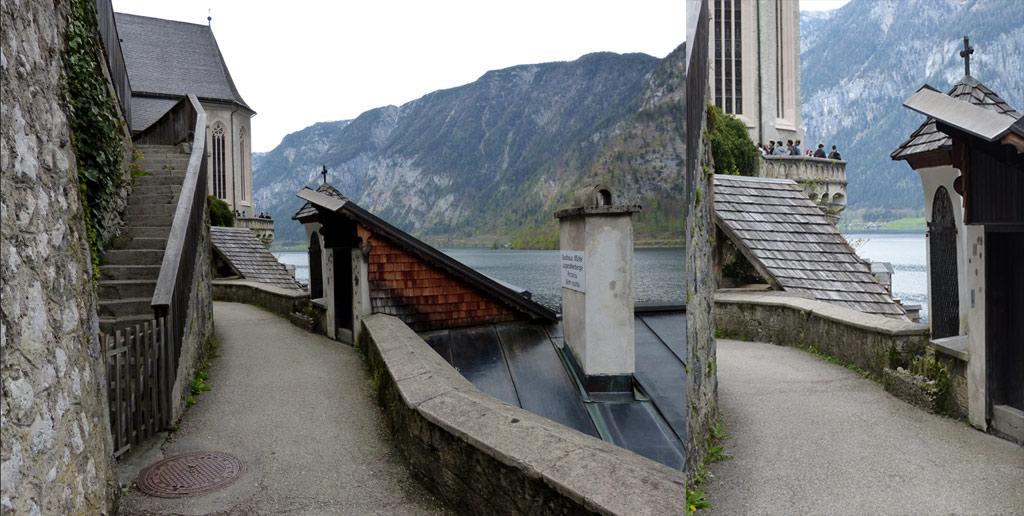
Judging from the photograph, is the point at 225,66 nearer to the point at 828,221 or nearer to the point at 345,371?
the point at 345,371

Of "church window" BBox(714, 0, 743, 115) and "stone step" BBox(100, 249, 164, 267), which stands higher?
"church window" BBox(714, 0, 743, 115)

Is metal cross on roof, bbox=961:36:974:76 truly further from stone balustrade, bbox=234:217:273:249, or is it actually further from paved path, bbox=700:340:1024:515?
stone balustrade, bbox=234:217:273:249

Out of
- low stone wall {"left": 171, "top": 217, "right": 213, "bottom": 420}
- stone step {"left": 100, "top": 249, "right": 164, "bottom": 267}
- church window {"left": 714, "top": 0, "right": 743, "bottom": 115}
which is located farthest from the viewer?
church window {"left": 714, "top": 0, "right": 743, "bottom": 115}

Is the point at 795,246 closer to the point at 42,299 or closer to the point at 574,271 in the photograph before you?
the point at 574,271

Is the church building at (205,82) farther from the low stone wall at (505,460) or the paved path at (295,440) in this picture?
the low stone wall at (505,460)

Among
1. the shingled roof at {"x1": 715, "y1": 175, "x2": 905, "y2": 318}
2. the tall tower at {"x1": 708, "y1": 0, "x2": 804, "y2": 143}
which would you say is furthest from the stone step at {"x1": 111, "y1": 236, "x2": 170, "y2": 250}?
the tall tower at {"x1": 708, "y1": 0, "x2": 804, "y2": 143}

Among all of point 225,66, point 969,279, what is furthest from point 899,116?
point 225,66

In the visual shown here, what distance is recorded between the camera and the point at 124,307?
639 cm

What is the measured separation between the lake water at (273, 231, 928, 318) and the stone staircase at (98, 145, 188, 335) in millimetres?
3717

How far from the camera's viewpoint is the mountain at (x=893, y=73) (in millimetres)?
5879

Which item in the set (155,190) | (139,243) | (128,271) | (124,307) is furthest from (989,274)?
(155,190)

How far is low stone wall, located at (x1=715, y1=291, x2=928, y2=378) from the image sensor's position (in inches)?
247

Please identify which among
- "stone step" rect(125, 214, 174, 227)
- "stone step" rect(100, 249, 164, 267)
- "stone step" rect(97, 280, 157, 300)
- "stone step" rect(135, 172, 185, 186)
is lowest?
"stone step" rect(97, 280, 157, 300)

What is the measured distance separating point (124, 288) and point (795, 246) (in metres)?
9.68
